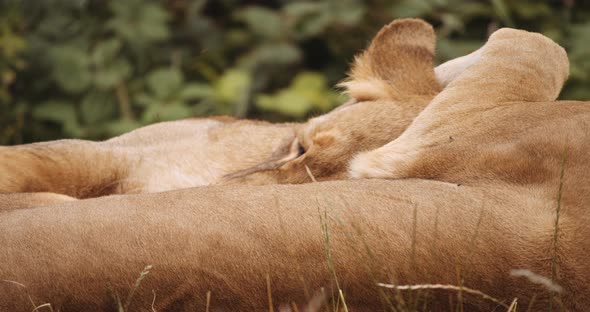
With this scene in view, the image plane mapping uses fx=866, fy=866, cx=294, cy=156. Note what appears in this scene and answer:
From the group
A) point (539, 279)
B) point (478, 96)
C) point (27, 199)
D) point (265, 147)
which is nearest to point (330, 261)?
point (539, 279)

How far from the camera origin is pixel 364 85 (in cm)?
253

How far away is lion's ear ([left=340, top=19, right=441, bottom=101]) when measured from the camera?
2488mm

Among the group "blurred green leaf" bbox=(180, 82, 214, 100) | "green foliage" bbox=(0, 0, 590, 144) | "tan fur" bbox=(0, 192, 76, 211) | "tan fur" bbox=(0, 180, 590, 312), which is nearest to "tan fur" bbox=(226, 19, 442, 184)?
"tan fur" bbox=(0, 192, 76, 211)

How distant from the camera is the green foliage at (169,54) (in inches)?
191

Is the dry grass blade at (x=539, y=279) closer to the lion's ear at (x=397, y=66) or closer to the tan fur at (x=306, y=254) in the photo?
the tan fur at (x=306, y=254)

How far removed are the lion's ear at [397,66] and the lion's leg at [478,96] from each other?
241 mm

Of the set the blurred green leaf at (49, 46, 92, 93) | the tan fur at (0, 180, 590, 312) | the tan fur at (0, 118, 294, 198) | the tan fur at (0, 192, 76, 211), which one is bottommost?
the blurred green leaf at (49, 46, 92, 93)

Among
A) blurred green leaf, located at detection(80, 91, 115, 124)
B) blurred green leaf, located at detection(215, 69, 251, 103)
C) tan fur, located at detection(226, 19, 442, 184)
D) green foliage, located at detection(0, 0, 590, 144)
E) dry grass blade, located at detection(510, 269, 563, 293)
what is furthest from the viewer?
blurred green leaf, located at detection(215, 69, 251, 103)

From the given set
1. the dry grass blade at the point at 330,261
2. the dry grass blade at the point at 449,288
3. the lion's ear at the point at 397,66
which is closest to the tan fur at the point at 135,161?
the lion's ear at the point at 397,66

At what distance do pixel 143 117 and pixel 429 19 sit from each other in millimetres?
1731

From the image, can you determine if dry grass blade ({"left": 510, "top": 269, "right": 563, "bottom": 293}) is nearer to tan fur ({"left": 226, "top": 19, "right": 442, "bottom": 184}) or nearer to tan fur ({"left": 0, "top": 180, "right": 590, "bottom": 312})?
tan fur ({"left": 0, "top": 180, "right": 590, "bottom": 312})

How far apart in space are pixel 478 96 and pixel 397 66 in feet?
1.59

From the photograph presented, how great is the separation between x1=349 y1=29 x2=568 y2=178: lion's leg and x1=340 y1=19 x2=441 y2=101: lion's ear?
241mm

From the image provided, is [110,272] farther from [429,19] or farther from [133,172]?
[429,19]
